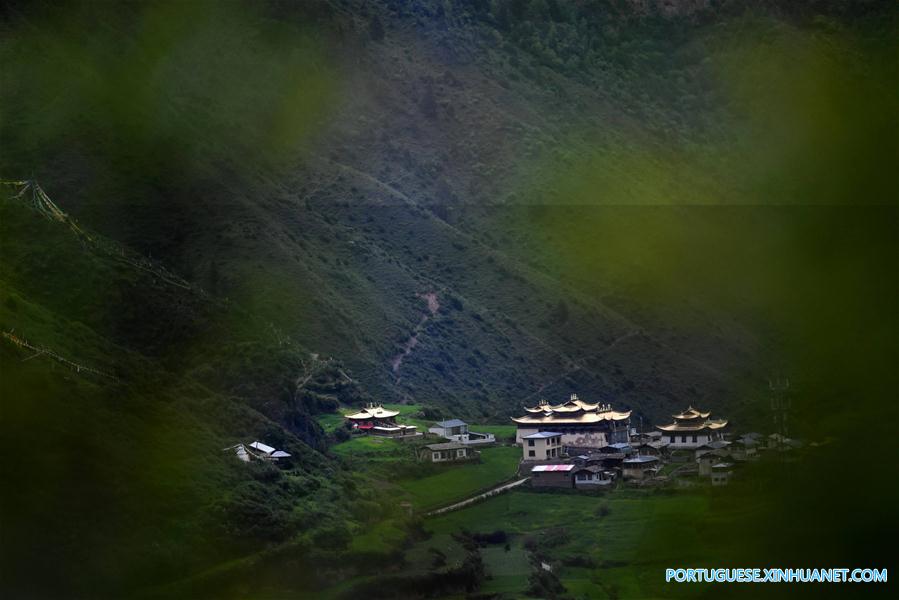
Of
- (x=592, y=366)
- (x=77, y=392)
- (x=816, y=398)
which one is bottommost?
(x=816, y=398)

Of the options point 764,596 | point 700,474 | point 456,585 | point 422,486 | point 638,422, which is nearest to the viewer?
point 764,596

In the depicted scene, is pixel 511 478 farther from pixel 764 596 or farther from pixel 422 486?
pixel 764 596

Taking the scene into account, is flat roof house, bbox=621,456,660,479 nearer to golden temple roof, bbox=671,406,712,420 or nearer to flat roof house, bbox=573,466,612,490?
flat roof house, bbox=573,466,612,490

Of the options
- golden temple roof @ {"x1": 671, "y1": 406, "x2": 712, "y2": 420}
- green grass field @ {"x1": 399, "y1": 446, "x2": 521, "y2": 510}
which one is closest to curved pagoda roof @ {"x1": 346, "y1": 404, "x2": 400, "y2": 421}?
green grass field @ {"x1": 399, "y1": 446, "x2": 521, "y2": 510}

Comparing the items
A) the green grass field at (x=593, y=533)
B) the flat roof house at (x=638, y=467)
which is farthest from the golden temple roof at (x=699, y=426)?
the green grass field at (x=593, y=533)

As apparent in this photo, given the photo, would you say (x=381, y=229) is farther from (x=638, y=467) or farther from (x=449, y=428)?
(x=638, y=467)

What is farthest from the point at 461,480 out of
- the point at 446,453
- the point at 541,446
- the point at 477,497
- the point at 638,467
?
the point at 638,467

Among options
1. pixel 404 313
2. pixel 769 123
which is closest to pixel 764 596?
pixel 769 123
